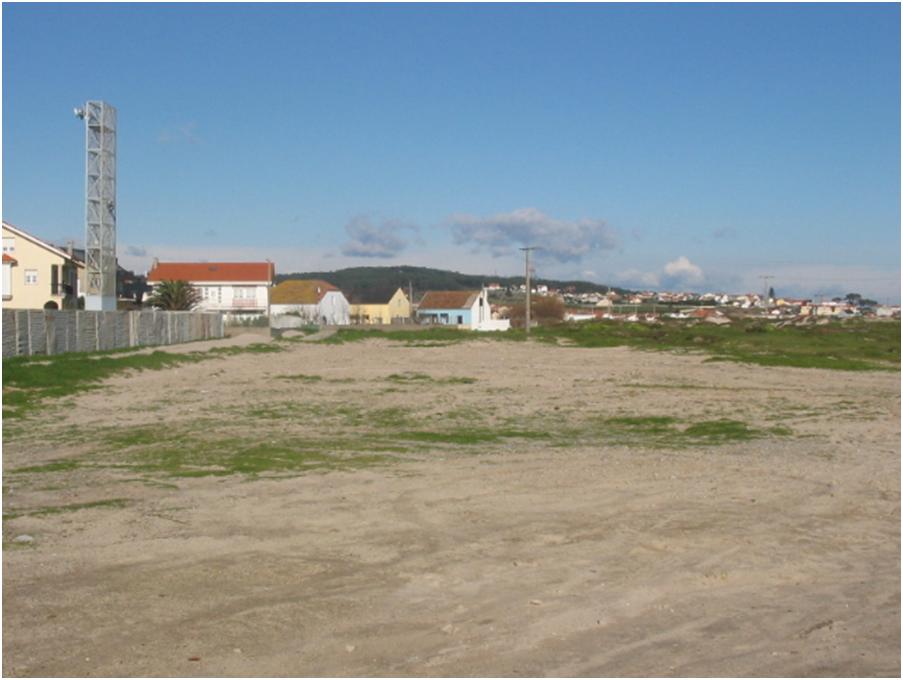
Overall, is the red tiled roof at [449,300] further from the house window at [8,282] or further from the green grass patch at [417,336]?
the house window at [8,282]

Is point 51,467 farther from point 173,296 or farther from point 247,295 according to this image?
point 247,295

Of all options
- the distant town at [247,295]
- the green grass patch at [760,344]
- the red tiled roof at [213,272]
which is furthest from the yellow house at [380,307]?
the green grass patch at [760,344]

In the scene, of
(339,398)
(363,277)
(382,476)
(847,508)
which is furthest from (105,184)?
(363,277)

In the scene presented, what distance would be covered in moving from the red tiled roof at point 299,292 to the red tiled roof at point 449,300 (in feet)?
52.8

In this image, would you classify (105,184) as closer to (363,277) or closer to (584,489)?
(584,489)

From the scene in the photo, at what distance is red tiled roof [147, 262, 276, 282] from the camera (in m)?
99.9

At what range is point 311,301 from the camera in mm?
107062

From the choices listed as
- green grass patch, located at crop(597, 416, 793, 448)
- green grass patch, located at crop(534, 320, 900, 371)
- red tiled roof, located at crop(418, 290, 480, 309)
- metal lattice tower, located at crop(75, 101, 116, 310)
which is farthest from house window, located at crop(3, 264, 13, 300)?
red tiled roof, located at crop(418, 290, 480, 309)

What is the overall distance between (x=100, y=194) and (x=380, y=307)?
67.5 meters

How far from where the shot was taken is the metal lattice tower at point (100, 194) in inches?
2168

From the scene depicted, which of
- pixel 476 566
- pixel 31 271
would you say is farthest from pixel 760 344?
pixel 476 566

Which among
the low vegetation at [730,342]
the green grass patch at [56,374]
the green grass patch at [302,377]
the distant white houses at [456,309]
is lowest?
the green grass patch at [302,377]

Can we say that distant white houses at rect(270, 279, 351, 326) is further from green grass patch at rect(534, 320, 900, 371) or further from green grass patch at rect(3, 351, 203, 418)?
green grass patch at rect(3, 351, 203, 418)

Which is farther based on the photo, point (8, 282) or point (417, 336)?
point (417, 336)
